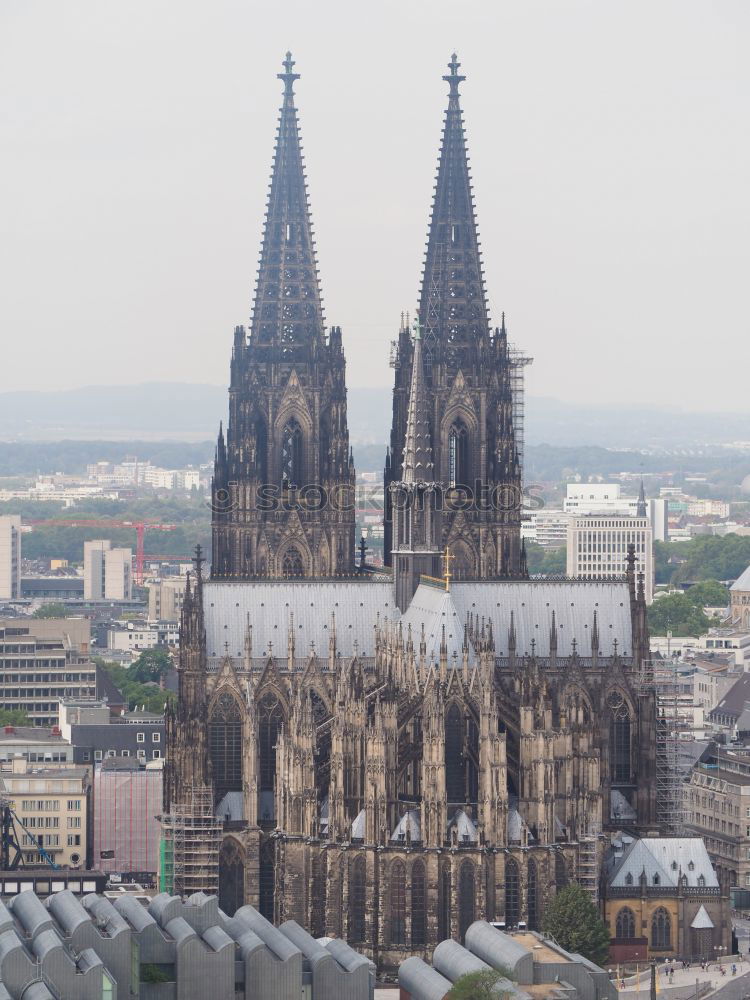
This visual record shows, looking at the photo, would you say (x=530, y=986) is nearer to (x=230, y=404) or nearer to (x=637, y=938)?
(x=637, y=938)

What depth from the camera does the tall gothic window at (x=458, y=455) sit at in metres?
163

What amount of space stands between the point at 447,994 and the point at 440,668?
974 inches

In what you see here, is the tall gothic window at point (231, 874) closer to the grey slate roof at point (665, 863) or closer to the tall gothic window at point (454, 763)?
the tall gothic window at point (454, 763)

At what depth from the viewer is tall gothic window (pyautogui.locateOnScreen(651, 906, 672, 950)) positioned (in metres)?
139

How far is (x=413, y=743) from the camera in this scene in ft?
448

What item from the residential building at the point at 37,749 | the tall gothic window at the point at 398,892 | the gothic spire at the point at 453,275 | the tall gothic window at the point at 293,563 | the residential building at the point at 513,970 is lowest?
the residential building at the point at 513,970

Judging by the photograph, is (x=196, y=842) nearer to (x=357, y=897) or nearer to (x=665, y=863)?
(x=357, y=897)

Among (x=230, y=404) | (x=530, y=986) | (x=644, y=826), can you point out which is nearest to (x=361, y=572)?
(x=230, y=404)

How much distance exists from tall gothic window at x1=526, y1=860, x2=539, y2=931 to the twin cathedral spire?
95.1ft

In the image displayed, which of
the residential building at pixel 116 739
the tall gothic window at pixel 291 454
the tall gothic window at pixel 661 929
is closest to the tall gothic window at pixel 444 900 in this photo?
the tall gothic window at pixel 661 929

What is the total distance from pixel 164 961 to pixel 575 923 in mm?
21341

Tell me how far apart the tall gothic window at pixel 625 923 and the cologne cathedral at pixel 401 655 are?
9.18 feet

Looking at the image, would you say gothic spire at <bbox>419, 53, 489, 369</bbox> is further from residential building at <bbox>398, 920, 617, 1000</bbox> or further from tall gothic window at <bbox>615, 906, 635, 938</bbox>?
residential building at <bbox>398, 920, 617, 1000</bbox>

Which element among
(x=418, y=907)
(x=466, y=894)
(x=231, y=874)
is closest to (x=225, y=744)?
(x=231, y=874)
